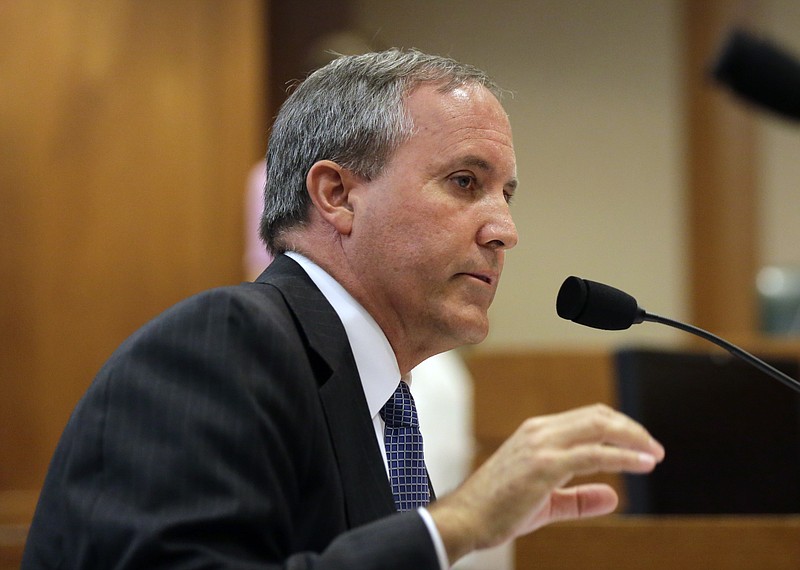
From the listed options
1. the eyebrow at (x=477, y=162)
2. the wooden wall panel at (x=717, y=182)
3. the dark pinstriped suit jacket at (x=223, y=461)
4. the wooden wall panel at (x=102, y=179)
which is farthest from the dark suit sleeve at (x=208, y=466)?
the wooden wall panel at (x=717, y=182)

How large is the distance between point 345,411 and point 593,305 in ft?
1.19

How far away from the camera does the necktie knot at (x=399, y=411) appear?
144 centimetres

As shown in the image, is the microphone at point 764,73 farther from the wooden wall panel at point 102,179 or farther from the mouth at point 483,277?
the wooden wall panel at point 102,179

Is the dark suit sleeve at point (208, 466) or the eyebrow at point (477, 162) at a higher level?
the eyebrow at point (477, 162)

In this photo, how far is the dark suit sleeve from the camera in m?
1.08

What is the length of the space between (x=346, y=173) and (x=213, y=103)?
2.03 m

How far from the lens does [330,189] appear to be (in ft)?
5.01

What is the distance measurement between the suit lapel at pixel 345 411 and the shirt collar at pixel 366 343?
0.14 ft

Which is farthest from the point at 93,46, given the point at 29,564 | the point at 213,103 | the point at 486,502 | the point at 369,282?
the point at 486,502

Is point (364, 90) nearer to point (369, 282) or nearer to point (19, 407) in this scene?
point (369, 282)

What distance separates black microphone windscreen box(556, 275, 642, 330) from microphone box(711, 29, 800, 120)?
541mm

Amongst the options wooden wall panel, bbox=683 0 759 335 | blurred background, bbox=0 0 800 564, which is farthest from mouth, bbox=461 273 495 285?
wooden wall panel, bbox=683 0 759 335

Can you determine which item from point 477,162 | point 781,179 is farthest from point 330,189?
point 781,179

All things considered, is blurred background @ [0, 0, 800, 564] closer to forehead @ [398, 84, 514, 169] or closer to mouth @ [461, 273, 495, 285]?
forehead @ [398, 84, 514, 169]
